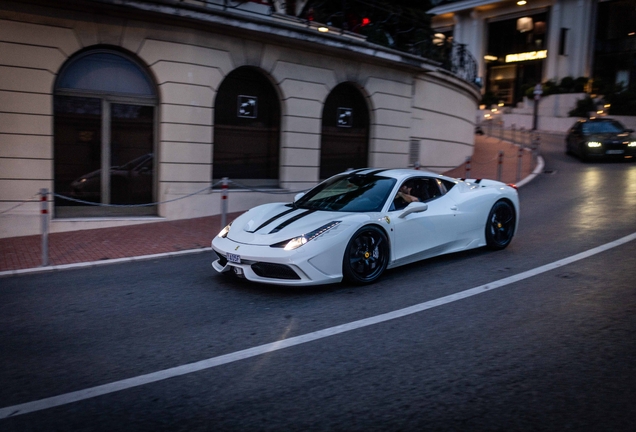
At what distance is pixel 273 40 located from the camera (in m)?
13.8

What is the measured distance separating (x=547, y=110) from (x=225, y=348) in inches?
1533

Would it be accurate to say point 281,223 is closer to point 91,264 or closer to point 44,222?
point 91,264

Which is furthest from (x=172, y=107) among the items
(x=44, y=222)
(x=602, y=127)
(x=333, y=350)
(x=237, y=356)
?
(x=602, y=127)

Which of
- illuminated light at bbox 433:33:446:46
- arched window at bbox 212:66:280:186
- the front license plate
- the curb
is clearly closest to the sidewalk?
the curb

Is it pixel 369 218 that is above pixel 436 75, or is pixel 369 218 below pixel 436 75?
below

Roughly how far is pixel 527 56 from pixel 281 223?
45.9 meters

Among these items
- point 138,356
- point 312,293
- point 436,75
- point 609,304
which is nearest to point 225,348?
point 138,356

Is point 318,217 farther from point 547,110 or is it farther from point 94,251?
point 547,110

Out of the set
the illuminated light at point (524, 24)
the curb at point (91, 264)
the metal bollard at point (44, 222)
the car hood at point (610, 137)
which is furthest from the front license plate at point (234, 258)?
the illuminated light at point (524, 24)

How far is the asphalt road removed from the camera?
372cm

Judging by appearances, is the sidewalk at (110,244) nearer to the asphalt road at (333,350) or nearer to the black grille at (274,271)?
the asphalt road at (333,350)

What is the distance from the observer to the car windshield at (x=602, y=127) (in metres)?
21.9

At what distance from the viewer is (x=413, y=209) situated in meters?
7.39

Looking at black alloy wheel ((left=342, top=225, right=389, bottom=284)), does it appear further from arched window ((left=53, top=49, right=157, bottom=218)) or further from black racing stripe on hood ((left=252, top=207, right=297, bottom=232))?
arched window ((left=53, top=49, right=157, bottom=218))
